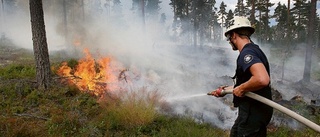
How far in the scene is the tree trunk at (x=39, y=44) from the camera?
6.88m

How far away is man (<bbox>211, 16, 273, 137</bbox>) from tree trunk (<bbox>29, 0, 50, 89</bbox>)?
5941mm

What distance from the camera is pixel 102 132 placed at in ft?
16.2

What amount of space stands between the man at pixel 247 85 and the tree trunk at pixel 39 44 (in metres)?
5.94

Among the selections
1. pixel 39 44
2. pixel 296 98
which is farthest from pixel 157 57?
pixel 39 44

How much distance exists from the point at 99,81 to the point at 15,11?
47.3 metres

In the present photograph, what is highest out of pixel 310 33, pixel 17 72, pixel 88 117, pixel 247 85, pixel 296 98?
pixel 310 33

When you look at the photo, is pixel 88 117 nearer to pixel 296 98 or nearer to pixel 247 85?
pixel 247 85

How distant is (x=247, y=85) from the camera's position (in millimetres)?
2453

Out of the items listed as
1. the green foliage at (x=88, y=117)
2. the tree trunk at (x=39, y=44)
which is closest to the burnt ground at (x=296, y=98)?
the green foliage at (x=88, y=117)

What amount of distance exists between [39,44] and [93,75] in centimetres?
212

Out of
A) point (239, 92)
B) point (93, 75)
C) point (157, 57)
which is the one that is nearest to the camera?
point (239, 92)

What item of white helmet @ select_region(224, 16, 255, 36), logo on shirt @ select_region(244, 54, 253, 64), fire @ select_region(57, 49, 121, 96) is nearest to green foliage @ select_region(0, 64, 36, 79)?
fire @ select_region(57, 49, 121, 96)

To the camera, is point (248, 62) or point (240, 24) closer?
point (248, 62)

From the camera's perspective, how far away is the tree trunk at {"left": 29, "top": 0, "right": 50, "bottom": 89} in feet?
22.6
